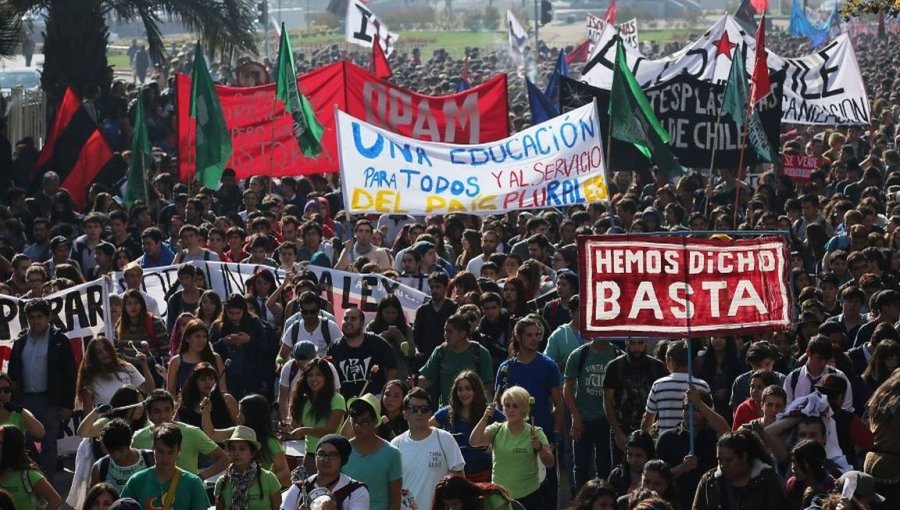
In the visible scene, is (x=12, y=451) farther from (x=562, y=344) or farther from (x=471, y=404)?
(x=562, y=344)

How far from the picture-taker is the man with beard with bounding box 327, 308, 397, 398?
10.6 meters

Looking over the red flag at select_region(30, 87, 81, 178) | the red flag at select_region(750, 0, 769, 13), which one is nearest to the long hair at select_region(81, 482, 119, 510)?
the red flag at select_region(30, 87, 81, 178)

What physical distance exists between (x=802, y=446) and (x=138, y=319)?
5188 millimetres

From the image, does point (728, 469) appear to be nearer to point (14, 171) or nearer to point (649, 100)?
point (649, 100)

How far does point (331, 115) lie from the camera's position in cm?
1870

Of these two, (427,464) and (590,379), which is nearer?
(427,464)

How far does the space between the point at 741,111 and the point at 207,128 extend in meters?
4.71

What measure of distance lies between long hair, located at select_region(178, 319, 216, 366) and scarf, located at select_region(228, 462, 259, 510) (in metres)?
2.69

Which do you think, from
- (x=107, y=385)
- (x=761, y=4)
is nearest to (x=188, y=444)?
(x=107, y=385)

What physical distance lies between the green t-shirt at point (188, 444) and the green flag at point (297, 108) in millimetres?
8162

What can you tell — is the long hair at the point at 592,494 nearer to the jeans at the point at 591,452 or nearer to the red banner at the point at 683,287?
the red banner at the point at 683,287

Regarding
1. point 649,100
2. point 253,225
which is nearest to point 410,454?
point 253,225

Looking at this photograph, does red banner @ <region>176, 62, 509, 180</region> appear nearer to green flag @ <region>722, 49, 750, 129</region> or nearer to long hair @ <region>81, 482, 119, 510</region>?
green flag @ <region>722, 49, 750, 129</region>

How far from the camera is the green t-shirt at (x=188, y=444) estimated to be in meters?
8.68
